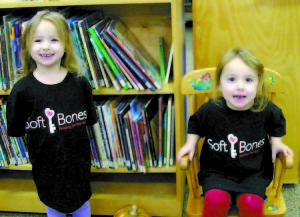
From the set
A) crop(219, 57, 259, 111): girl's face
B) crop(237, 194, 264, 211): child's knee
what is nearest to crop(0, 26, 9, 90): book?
crop(219, 57, 259, 111): girl's face

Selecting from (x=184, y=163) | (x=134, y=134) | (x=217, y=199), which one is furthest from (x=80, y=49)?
(x=217, y=199)

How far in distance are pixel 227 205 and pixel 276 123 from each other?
343 millimetres

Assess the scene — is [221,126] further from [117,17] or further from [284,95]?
[117,17]

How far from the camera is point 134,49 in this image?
159 cm

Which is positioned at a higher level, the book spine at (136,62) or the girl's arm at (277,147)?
the book spine at (136,62)

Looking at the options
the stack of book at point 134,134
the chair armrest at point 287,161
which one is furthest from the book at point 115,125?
the chair armrest at point 287,161

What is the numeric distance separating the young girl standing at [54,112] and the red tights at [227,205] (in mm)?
501

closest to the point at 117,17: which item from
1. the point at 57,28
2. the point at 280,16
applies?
the point at 57,28

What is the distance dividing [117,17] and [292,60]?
816 mm

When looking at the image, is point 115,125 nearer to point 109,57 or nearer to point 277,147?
point 109,57

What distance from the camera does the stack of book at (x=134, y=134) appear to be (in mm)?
1568

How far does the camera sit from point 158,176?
1.92m

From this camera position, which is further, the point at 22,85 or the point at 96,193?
the point at 96,193

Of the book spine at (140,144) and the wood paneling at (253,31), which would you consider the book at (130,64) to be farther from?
the wood paneling at (253,31)
